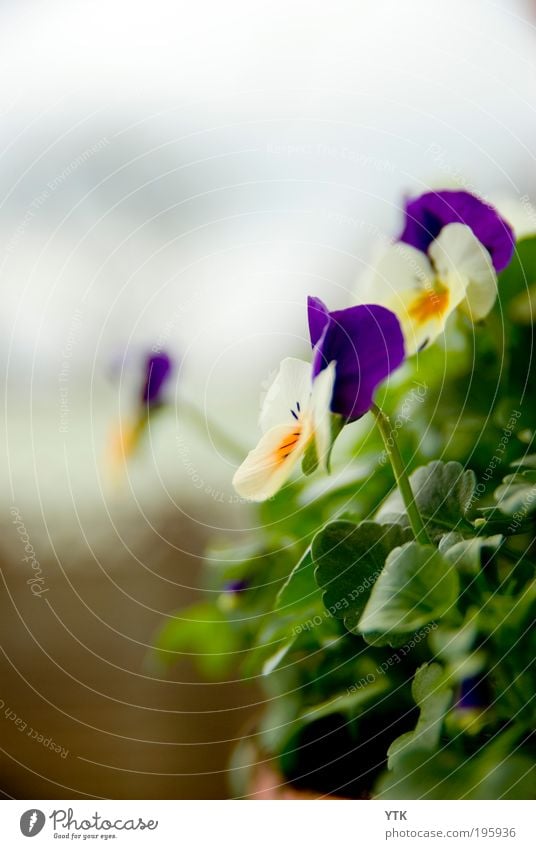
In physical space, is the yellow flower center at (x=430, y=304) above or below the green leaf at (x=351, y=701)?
above

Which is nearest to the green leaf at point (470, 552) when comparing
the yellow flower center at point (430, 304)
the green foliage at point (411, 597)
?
the green foliage at point (411, 597)

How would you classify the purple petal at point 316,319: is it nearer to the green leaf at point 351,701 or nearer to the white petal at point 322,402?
the white petal at point 322,402

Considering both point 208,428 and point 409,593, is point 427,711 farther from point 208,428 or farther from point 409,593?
point 208,428

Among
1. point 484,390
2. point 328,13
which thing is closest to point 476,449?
point 484,390

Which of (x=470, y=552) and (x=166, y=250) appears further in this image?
(x=166, y=250)
